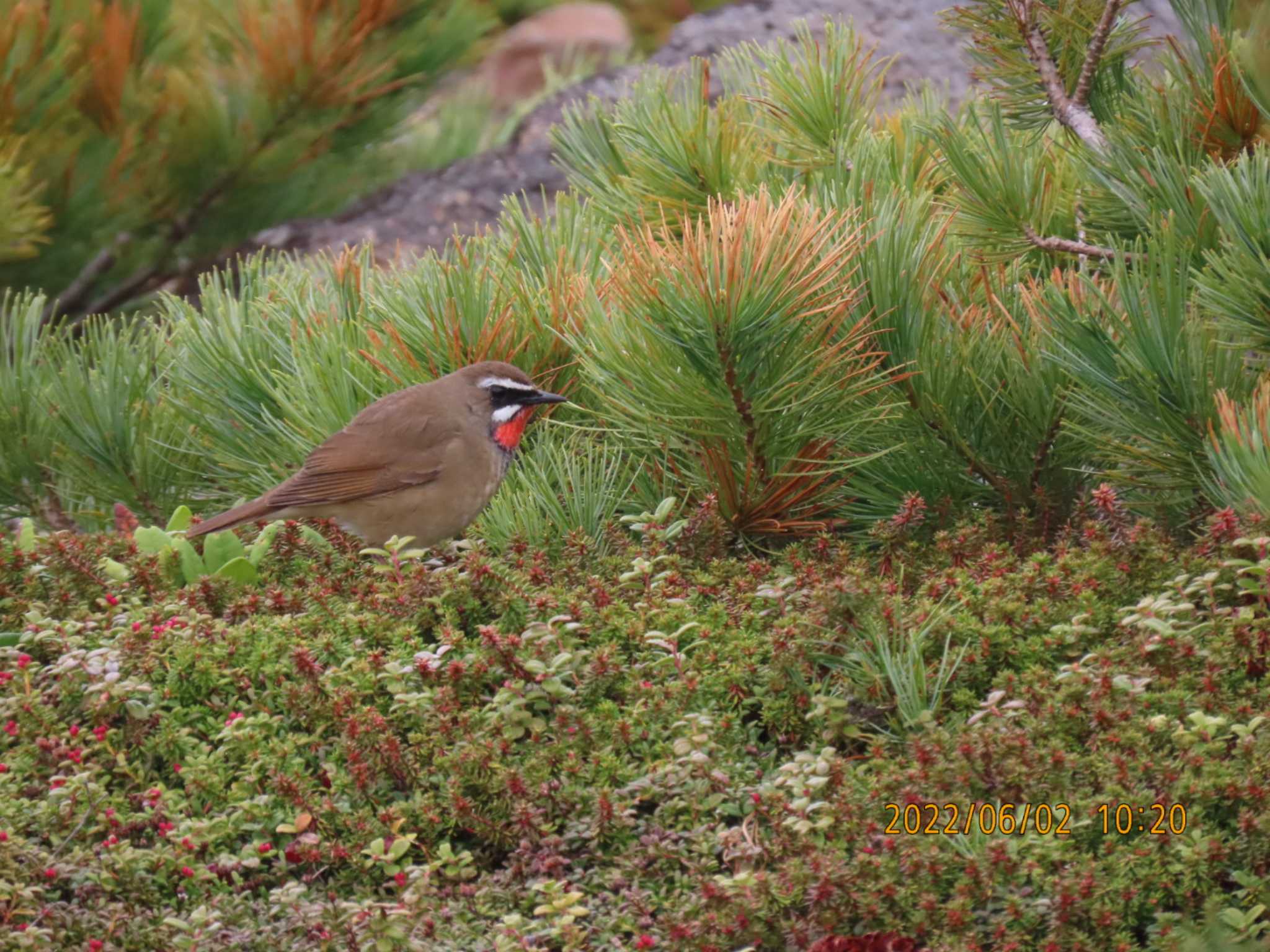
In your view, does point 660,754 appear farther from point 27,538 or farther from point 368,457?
point 27,538

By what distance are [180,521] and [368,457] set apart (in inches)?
21.5

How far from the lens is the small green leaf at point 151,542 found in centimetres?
403

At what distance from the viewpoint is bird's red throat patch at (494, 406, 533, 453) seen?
450 cm

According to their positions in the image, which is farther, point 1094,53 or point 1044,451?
point 1094,53

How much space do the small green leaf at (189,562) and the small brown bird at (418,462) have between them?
249 mm

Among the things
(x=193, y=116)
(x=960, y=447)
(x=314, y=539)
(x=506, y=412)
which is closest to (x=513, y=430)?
(x=506, y=412)

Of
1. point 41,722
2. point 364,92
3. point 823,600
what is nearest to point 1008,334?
point 823,600

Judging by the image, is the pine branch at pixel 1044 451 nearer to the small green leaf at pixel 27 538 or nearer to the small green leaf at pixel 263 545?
the small green leaf at pixel 263 545

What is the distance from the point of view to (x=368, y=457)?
4465 mm

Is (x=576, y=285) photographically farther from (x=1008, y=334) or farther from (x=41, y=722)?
(x=41, y=722)

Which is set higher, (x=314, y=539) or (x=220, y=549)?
(x=220, y=549)
